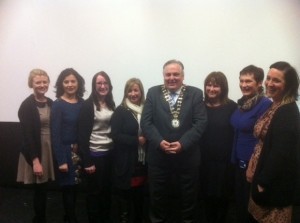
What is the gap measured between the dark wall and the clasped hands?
7.17ft

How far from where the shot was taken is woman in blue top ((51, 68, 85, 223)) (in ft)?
7.98

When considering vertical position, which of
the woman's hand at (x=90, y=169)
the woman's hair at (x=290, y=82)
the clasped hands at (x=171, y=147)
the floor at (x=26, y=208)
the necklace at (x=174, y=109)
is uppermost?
the woman's hair at (x=290, y=82)

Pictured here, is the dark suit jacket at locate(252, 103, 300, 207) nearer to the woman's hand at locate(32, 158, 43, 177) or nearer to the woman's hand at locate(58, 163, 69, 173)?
the woman's hand at locate(58, 163, 69, 173)

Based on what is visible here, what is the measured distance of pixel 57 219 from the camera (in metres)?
2.96

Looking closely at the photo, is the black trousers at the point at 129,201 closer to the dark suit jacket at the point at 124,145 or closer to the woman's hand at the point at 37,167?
the dark suit jacket at the point at 124,145

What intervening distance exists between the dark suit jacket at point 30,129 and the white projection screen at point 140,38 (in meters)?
1.16

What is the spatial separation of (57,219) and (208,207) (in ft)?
4.84

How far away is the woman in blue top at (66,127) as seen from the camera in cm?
243

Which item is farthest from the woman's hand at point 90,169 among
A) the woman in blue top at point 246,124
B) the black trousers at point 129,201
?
the woman in blue top at point 246,124

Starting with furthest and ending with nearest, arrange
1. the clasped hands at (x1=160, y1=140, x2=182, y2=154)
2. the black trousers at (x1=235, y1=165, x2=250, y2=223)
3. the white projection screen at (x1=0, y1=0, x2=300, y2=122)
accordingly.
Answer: the white projection screen at (x1=0, y1=0, x2=300, y2=122) < the clasped hands at (x1=160, y1=140, x2=182, y2=154) < the black trousers at (x1=235, y1=165, x2=250, y2=223)

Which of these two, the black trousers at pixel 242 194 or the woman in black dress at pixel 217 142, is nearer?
the black trousers at pixel 242 194

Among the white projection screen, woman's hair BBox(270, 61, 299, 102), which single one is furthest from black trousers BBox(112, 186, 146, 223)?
woman's hair BBox(270, 61, 299, 102)

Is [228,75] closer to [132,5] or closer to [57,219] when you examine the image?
[132,5]

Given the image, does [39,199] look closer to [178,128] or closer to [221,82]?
[178,128]
